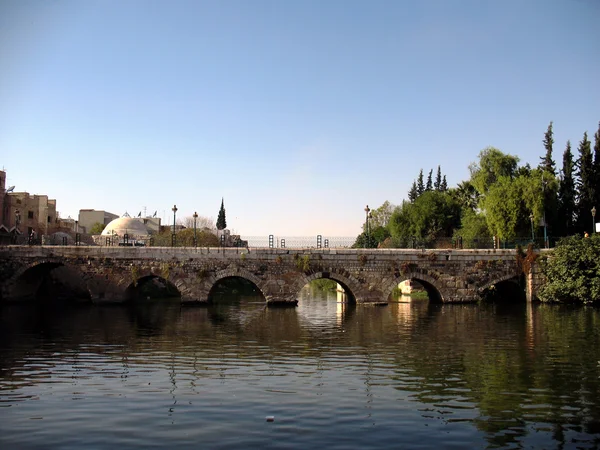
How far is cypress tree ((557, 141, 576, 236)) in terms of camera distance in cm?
4556

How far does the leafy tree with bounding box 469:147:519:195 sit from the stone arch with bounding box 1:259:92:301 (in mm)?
35086

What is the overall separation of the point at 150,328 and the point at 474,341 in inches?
508

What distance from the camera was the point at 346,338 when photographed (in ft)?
63.0

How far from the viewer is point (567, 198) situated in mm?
46125

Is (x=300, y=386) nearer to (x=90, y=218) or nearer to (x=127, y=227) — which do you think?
(x=127, y=227)

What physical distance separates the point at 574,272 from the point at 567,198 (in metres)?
16.8

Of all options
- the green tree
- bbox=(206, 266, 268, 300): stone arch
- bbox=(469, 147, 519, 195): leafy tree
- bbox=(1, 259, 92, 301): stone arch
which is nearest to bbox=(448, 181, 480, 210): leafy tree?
bbox=(469, 147, 519, 195): leafy tree

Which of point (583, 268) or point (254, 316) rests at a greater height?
point (583, 268)

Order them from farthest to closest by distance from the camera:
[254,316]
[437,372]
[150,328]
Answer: [254,316] < [150,328] < [437,372]

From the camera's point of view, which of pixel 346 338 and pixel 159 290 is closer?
pixel 346 338

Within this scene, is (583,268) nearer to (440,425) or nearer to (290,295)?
(290,295)

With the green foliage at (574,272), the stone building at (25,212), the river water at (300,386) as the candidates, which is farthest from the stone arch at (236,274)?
the stone building at (25,212)

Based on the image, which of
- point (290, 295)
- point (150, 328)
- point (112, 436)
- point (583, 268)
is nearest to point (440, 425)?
point (112, 436)

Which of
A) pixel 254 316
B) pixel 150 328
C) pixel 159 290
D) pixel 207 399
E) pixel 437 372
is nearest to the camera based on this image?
pixel 207 399
